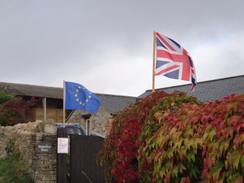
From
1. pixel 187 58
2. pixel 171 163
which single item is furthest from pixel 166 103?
pixel 187 58

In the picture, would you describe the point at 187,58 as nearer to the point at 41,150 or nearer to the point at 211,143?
the point at 41,150

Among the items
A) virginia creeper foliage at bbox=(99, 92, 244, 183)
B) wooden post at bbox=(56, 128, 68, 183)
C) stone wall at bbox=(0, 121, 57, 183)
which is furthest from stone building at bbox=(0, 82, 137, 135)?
virginia creeper foliage at bbox=(99, 92, 244, 183)

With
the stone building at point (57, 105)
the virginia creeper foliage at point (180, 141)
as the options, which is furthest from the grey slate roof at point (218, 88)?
the virginia creeper foliage at point (180, 141)

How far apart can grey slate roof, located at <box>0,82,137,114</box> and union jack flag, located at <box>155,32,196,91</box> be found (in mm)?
16223

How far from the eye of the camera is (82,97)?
60.3 feet

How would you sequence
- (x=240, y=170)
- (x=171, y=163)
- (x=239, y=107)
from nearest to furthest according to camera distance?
1. (x=240, y=170)
2. (x=239, y=107)
3. (x=171, y=163)

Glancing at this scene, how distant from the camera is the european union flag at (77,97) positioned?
59.5 feet

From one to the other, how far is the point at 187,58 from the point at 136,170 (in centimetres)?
650

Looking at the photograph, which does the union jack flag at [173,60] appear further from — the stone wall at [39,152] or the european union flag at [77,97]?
the european union flag at [77,97]

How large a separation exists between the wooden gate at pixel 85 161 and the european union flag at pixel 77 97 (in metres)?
4.28

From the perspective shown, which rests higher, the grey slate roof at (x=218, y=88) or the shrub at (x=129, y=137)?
the grey slate roof at (x=218, y=88)

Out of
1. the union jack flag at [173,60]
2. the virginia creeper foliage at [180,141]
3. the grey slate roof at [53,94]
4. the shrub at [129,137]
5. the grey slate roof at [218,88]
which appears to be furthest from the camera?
the grey slate roof at [53,94]

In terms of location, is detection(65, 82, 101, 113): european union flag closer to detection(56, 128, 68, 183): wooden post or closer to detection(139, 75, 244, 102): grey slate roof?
detection(56, 128, 68, 183): wooden post

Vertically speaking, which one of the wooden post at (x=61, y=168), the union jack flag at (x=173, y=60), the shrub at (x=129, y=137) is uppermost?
the union jack flag at (x=173, y=60)
